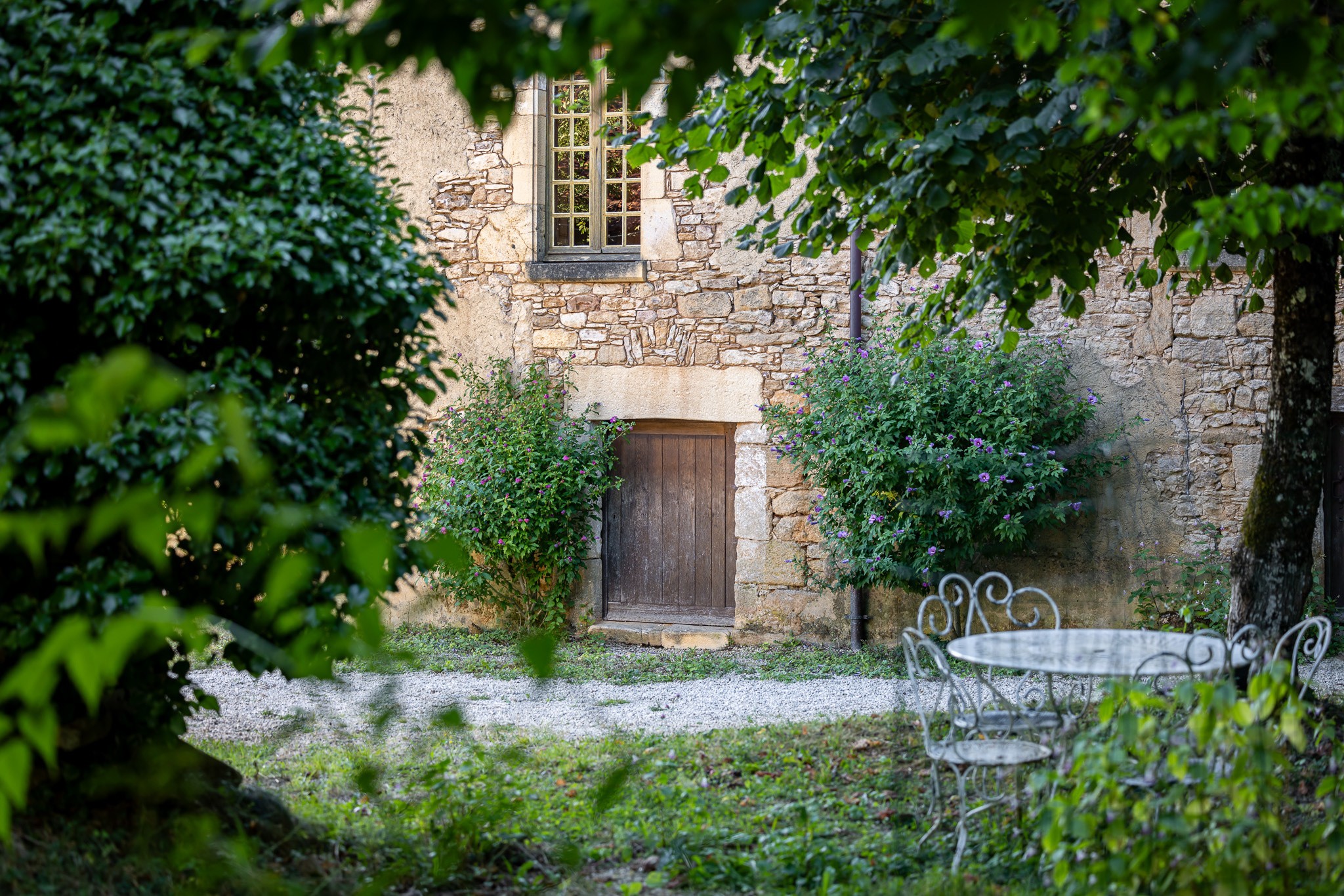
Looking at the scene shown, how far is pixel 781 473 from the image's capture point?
7770 mm

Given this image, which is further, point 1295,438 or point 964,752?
point 1295,438

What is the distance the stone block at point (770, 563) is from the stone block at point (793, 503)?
221 millimetres

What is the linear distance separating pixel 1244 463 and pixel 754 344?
10.5 ft

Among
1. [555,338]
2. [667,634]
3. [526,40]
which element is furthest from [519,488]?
[526,40]

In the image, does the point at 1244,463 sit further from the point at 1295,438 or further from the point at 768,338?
the point at 768,338

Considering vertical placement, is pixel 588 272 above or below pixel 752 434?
above

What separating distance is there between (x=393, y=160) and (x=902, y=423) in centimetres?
417

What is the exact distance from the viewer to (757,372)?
7.80 meters

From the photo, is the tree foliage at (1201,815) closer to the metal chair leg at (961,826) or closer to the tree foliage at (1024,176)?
the metal chair leg at (961,826)

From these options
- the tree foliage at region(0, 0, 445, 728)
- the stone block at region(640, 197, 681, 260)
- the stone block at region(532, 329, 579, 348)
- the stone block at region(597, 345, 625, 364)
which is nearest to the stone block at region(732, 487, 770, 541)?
the stone block at region(597, 345, 625, 364)

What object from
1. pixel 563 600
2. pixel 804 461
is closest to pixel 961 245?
pixel 804 461

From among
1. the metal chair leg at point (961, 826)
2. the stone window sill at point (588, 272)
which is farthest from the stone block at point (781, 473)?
the metal chair leg at point (961, 826)

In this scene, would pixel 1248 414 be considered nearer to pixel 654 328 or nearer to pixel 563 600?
pixel 654 328

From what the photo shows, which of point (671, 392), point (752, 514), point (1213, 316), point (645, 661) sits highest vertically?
point (1213, 316)
